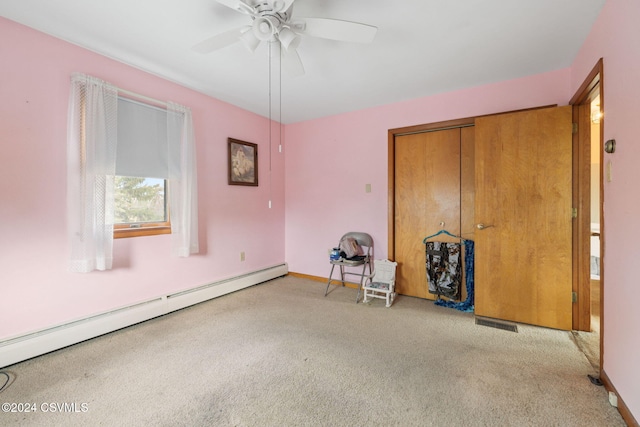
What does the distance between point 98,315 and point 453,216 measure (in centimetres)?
352

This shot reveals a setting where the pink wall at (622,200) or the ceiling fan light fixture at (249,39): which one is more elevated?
the ceiling fan light fixture at (249,39)

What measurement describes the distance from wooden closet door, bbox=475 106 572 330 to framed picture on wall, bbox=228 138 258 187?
105 inches

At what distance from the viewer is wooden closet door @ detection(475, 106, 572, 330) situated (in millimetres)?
2324

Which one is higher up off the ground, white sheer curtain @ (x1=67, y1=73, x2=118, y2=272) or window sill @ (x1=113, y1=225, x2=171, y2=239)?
white sheer curtain @ (x1=67, y1=73, x2=118, y2=272)

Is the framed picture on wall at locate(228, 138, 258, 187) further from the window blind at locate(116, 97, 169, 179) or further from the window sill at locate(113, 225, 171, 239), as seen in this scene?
the window sill at locate(113, 225, 171, 239)

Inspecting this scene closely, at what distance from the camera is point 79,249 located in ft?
6.79

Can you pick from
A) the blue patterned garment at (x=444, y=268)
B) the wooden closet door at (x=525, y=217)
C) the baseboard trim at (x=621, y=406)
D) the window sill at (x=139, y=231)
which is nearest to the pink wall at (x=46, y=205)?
the window sill at (x=139, y=231)

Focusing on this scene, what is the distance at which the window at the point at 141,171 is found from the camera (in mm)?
2404

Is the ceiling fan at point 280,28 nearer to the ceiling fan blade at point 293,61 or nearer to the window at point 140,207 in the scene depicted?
the ceiling fan blade at point 293,61

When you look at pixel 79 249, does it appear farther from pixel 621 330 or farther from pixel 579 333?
pixel 579 333

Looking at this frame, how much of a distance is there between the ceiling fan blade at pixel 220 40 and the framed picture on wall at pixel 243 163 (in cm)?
165

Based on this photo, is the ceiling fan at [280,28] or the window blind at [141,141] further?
the window blind at [141,141]

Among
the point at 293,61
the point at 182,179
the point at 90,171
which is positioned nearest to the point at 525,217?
the point at 293,61

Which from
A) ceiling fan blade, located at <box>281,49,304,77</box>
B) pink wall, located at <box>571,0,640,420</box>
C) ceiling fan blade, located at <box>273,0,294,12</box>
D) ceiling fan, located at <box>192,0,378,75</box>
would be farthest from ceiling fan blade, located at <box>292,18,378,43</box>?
pink wall, located at <box>571,0,640,420</box>
